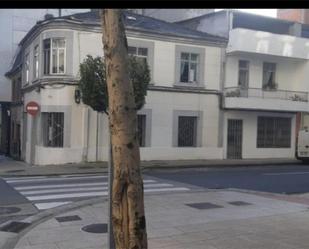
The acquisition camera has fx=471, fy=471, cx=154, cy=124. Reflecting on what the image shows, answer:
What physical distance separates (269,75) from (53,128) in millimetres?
12920

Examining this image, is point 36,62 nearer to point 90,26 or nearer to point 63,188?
point 90,26

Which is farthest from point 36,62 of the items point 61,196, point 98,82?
point 61,196

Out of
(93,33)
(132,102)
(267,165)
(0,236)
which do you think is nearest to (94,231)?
(0,236)

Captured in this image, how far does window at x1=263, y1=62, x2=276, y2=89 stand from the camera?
2697 centimetres

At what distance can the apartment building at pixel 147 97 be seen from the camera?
70.7ft

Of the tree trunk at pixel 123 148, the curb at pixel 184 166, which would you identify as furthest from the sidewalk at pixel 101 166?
the tree trunk at pixel 123 148

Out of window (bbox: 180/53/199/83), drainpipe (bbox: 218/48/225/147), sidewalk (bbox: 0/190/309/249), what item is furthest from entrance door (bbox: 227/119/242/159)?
sidewalk (bbox: 0/190/309/249)

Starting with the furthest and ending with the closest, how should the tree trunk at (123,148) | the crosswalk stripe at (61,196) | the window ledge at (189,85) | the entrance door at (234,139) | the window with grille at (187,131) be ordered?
the entrance door at (234,139) → the window with grille at (187,131) → the window ledge at (189,85) → the crosswalk stripe at (61,196) → the tree trunk at (123,148)

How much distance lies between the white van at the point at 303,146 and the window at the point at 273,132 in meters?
2.07

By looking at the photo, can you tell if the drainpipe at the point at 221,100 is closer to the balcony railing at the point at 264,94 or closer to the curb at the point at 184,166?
the balcony railing at the point at 264,94

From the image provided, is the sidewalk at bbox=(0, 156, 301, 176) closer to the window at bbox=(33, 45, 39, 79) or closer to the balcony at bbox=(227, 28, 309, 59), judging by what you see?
the window at bbox=(33, 45, 39, 79)

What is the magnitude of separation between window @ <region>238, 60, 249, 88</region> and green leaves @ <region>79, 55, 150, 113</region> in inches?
298

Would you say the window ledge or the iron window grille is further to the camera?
the iron window grille
